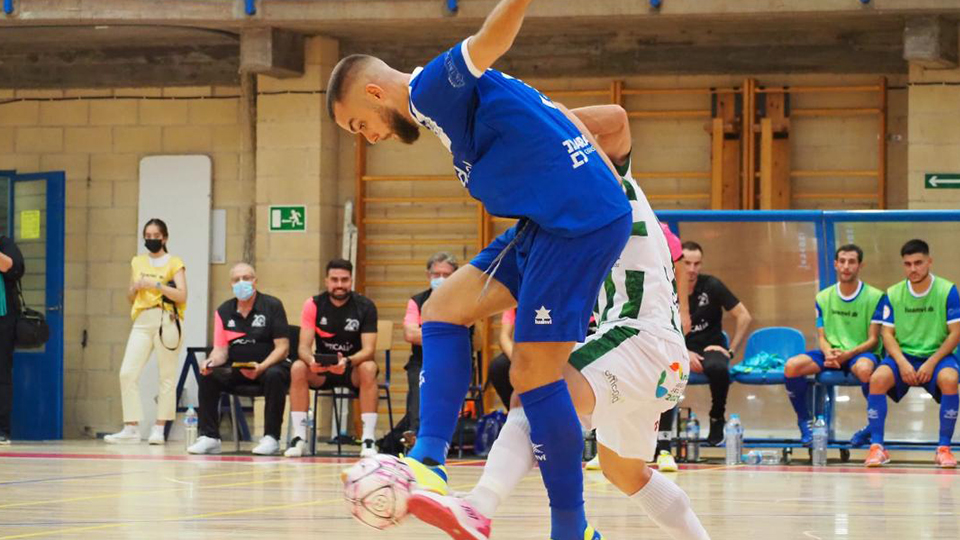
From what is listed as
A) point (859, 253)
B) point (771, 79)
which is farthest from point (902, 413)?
point (771, 79)

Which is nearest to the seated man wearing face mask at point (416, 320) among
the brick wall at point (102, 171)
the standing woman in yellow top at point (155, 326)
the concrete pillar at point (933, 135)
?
the standing woman in yellow top at point (155, 326)

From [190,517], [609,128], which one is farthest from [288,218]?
[609,128]

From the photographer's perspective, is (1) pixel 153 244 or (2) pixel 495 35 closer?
(2) pixel 495 35

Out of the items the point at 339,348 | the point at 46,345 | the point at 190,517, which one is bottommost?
the point at 190,517

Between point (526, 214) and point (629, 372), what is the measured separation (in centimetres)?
50

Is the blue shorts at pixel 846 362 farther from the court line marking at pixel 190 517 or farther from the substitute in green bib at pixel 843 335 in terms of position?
the court line marking at pixel 190 517

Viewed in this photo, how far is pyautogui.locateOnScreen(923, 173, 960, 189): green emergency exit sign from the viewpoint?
11.7 m

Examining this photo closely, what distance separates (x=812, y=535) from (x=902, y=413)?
20.0ft

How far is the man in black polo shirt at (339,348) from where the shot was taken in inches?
408

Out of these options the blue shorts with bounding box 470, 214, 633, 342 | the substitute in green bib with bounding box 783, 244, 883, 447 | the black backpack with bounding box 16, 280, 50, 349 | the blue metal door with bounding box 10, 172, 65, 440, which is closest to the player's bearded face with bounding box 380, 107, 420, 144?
the blue shorts with bounding box 470, 214, 633, 342

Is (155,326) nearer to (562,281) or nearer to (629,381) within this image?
(629,381)

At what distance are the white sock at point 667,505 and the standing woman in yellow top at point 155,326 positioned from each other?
834 centimetres

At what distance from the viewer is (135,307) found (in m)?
11.8

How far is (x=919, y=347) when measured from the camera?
9.70 m
